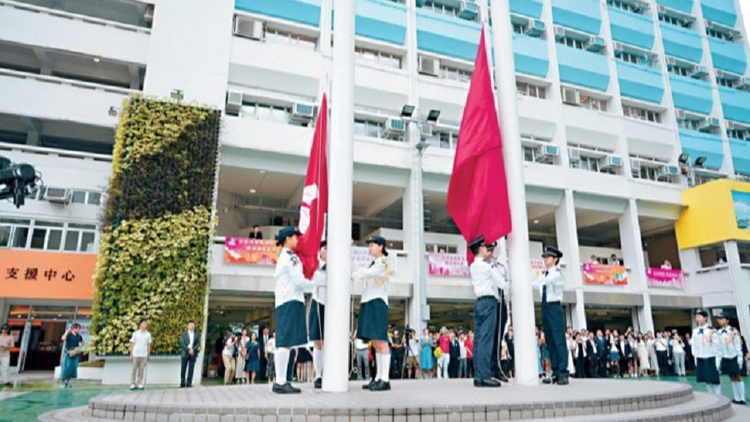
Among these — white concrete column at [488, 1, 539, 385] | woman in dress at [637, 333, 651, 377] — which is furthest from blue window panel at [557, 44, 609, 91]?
white concrete column at [488, 1, 539, 385]

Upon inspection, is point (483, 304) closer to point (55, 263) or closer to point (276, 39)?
point (55, 263)

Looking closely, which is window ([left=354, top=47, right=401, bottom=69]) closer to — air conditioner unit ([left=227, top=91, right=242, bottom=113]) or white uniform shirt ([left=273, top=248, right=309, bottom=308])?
air conditioner unit ([left=227, top=91, right=242, bottom=113])

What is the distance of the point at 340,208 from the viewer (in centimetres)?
613

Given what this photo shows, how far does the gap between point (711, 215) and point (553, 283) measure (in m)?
20.0

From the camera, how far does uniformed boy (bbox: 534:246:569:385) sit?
7340 mm

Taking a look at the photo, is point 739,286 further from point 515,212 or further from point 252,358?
point 252,358

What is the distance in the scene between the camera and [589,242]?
30.4 meters

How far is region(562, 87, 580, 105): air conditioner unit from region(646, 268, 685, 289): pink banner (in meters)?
8.51

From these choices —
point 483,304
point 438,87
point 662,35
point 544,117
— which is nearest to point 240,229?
point 438,87

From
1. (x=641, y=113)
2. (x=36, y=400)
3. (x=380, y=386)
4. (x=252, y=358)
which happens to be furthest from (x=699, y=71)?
(x=36, y=400)

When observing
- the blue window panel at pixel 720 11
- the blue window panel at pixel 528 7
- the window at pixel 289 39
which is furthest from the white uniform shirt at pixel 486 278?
the blue window panel at pixel 720 11

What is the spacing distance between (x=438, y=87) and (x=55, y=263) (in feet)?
50.5

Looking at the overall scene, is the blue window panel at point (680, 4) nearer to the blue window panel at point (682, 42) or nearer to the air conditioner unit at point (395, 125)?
the blue window panel at point (682, 42)

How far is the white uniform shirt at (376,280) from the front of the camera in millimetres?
6258
